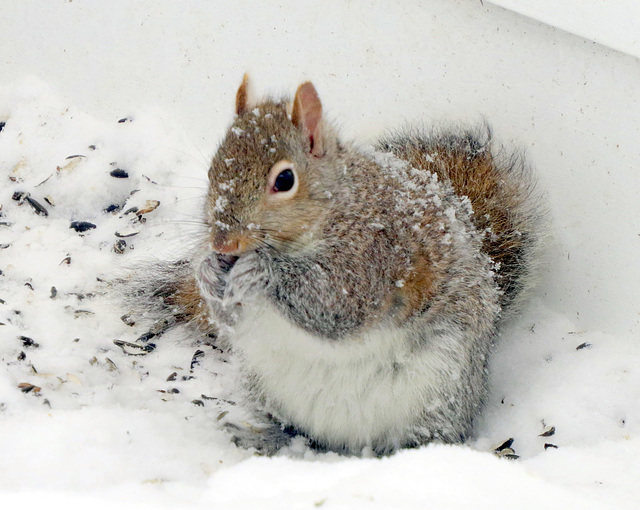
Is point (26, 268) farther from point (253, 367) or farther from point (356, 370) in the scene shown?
point (356, 370)

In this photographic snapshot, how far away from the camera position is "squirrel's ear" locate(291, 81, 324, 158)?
1.56 metres

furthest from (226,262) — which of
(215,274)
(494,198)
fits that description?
(494,198)

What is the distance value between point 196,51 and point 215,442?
4.88 feet

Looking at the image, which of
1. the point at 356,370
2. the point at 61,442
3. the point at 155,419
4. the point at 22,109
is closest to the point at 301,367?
the point at 356,370

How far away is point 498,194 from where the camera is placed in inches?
81.4

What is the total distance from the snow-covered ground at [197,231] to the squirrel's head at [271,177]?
26cm

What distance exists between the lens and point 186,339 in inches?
86.0

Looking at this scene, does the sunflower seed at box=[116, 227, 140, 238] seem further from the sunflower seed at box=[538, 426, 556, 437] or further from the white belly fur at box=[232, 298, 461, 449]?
the sunflower seed at box=[538, 426, 556, 437]

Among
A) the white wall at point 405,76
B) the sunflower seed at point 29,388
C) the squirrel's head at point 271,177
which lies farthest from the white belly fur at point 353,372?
the white wall at point 405,76

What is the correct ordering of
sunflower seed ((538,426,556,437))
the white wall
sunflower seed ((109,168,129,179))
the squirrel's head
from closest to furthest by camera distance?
1. the squirrel's head
2. sunflower seed ((538,426,556,437))
3. the white wall
4. sunflower seed ((109,168,129,179))

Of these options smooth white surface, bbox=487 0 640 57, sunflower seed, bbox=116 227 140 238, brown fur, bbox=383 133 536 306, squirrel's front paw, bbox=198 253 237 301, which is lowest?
sunflower seed, bbox=116 227 140 238

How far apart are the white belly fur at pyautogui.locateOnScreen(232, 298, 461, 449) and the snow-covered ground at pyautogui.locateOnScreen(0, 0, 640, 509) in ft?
0.56

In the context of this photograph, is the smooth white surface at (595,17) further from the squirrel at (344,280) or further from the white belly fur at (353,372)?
the white belly fur at (353,372)

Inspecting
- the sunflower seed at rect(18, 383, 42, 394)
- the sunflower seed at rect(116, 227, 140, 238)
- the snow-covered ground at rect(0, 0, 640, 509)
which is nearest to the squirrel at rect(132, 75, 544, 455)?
the snow-covered ground at rect(0, 0, 640, 509)
